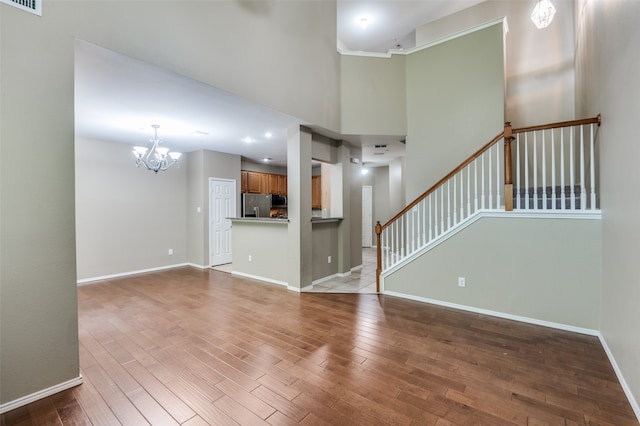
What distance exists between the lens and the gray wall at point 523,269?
115 inches

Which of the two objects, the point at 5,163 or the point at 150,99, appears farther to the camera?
the point at 150,99

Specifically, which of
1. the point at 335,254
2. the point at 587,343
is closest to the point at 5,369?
the point at 335,254

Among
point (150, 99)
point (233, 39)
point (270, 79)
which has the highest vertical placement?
point (233, 39)

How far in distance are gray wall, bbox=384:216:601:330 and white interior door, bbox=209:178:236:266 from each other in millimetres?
4558

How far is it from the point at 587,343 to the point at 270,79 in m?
4.54

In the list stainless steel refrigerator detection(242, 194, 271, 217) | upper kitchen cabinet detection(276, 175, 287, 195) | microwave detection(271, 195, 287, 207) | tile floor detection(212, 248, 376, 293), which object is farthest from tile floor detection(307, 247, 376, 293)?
upper kitchen cabinet detection(276, 175, 287, 195)

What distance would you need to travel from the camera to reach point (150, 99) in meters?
3.21

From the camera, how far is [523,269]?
322 centimetres

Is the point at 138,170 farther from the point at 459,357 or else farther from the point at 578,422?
the point at 578,422

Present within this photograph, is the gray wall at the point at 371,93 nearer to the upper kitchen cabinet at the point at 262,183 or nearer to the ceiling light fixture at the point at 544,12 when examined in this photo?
the ceiling light fixture at the point at 544,12

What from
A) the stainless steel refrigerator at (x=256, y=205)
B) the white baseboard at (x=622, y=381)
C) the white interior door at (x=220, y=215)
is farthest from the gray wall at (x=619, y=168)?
the stainless steel refrigerator at (x=256, y=205)

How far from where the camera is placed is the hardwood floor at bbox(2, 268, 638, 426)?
1771 millimetres

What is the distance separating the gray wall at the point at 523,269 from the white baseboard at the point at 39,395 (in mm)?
3802

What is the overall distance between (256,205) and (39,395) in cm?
575
